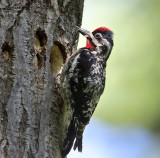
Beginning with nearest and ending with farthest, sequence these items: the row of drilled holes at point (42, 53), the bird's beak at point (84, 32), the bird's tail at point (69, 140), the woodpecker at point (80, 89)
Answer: the row of drilled holes at point (42, 53), the bird's tail at point (69, 140), the woodpecker at point (80, 89), the bird's beak at point (84, 32)

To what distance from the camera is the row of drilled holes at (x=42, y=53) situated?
14.4ft

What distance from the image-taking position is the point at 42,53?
4812 mm

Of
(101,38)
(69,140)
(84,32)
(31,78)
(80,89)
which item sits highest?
(84,32)

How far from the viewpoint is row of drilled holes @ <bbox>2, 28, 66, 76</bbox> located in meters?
4.39

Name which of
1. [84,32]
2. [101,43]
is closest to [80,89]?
[84,32]

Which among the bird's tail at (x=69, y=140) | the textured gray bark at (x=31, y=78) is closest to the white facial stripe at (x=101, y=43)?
the textured gray bark at (x=31, y=78)

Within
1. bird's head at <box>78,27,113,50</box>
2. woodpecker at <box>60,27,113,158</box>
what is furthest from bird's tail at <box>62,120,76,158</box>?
bird's head at <box>78,27,113,50</box>

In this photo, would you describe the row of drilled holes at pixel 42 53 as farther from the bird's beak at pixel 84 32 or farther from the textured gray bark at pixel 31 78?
the bird's beak at pixel 84 32

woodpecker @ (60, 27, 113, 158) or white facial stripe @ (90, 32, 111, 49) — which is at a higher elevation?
white facial stripe @ (90, 32, 111, 49)

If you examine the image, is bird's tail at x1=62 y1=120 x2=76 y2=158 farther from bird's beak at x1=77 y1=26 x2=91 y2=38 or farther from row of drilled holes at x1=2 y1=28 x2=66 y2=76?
bird's beak at x1=77 y1=26 x2=91 y2=38

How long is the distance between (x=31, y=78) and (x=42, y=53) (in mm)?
441

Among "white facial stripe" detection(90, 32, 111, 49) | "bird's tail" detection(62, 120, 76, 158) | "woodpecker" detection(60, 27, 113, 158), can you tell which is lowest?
"bird's tail" detection(62, 120, 76, 158)

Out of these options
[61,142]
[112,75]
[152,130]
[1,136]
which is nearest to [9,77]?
[1,136]

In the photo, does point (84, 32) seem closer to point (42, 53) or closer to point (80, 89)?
point (80, 89)
